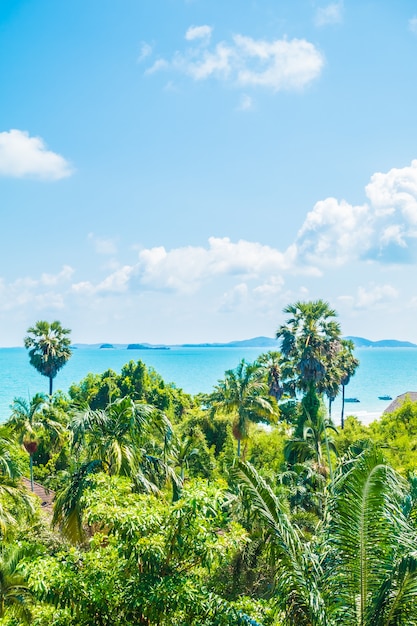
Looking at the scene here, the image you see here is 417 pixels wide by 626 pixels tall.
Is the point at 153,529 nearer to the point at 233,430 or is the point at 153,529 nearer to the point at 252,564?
the point at 252,564

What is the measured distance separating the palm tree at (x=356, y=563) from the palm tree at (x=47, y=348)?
134ft

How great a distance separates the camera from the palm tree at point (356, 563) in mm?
7258

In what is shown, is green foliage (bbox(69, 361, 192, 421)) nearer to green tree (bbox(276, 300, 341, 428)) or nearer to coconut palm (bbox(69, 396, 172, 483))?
green tree (bbox(276, 300, 341, 428))

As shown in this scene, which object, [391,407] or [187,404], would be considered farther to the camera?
[187,404]

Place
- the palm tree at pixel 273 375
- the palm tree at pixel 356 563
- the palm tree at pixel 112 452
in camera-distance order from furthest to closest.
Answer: the palm tree at pixel 273 375, the palm tree at pixel 112 452, the palm tree at pixel 356 563

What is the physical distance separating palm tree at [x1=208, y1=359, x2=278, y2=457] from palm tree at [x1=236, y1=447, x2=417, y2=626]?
21.2m

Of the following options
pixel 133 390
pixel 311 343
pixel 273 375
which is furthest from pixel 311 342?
pixel 133 390

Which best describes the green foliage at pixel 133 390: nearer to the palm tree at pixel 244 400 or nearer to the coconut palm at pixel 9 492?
the palm tree at pixel 244 400

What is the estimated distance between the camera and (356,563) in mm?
7559

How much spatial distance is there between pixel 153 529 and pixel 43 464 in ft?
113

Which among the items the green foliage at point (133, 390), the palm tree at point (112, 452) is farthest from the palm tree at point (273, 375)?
the palm tree at point (112, 452)

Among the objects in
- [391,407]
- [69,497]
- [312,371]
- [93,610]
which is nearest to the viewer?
[93,610]

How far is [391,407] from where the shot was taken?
158ft

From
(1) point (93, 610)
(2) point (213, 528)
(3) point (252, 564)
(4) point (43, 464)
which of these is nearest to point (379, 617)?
(2) point (213, 528)
